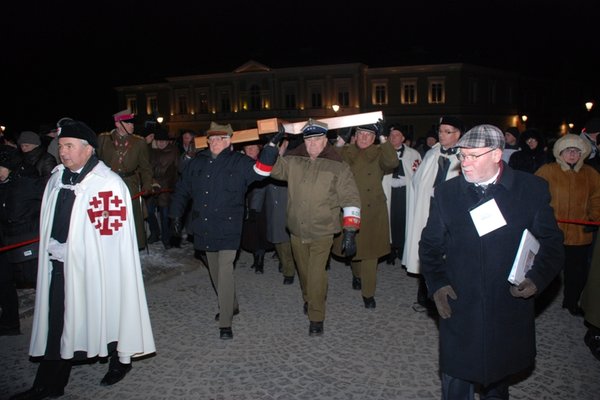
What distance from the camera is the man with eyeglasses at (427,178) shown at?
5.75 m

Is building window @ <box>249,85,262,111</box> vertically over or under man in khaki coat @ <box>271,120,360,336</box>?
over

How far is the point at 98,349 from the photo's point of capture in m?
4.41

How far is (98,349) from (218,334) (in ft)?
5.29

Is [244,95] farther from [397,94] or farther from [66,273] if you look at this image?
[66,273]

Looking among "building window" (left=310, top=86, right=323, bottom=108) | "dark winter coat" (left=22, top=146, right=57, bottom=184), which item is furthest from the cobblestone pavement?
"building window" (left=310, top=86, right=323, bottom=108)

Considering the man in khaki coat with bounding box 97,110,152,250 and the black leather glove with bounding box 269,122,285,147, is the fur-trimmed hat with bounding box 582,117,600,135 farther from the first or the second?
the man in khaki coat with bounding box 97,110,152,250

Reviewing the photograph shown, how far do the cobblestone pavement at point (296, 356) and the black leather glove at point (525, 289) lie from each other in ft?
5.11

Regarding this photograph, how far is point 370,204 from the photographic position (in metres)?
6.73

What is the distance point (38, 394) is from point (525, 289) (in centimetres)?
397

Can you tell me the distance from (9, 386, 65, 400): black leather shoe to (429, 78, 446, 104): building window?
49.0m

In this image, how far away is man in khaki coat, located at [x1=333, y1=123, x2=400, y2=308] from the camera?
6.54m

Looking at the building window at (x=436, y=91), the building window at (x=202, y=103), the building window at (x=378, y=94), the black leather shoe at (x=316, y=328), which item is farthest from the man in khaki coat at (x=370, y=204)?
the building window at (x=202, y=103)

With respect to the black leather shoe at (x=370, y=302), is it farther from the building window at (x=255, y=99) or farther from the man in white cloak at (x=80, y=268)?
the building window at (x=255, y=99)

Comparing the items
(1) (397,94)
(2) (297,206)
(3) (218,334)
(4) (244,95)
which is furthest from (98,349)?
(4) (244,95)
